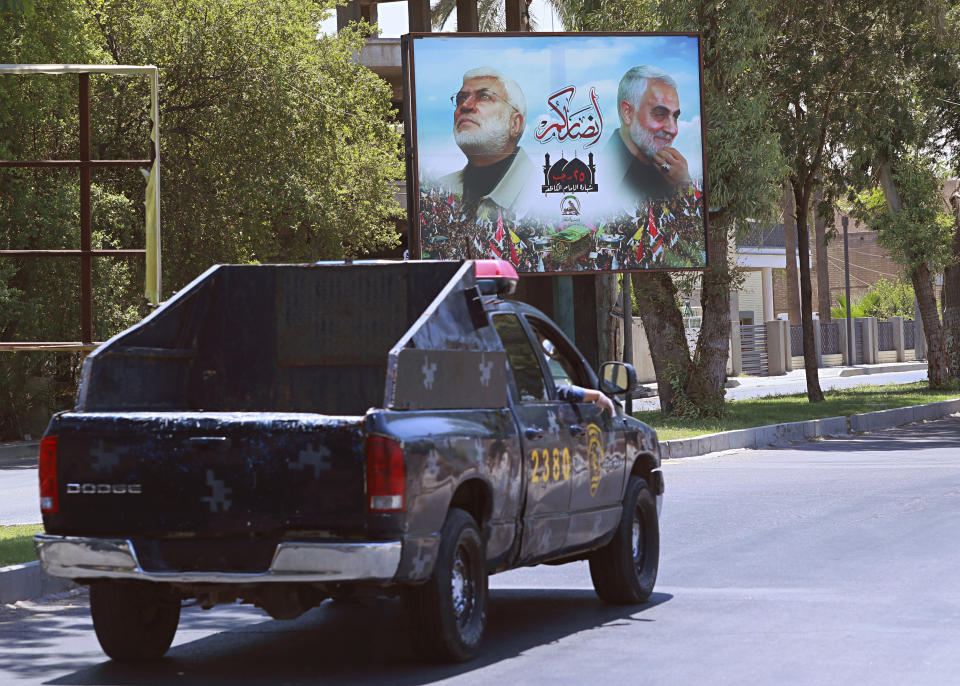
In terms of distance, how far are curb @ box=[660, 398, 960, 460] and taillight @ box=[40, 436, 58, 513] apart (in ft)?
43.1

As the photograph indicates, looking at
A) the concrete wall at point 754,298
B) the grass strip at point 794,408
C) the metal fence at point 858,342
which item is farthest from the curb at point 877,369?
the grass strip at point 794,408

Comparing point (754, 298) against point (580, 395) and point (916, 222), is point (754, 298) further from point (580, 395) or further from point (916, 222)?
point (580, 395)

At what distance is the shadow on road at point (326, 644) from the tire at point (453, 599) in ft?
0.37

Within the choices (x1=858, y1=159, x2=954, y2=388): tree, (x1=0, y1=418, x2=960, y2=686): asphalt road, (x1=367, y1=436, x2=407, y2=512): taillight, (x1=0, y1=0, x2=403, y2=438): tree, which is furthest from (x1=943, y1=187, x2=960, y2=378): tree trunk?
(x1=367, y1=436, x2=407, y2=512): taillight

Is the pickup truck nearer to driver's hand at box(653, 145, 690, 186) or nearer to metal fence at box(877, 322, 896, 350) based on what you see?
driver's hand at box(653, 145, 690, 186)

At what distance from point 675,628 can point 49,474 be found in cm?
329

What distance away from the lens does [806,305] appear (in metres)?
33.8

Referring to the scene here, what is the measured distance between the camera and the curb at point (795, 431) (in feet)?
69.9

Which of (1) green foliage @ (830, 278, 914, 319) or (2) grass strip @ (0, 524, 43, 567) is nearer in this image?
(2) grass strip @ (0, 524, 43, 567)

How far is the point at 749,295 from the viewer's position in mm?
71375

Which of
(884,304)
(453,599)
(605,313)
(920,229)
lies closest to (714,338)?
(605,313)

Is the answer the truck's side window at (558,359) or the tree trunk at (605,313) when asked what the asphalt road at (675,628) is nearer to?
the truck's side window at (558,359)

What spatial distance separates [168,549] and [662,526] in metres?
6.58

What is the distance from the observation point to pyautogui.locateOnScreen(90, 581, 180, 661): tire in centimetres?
729
